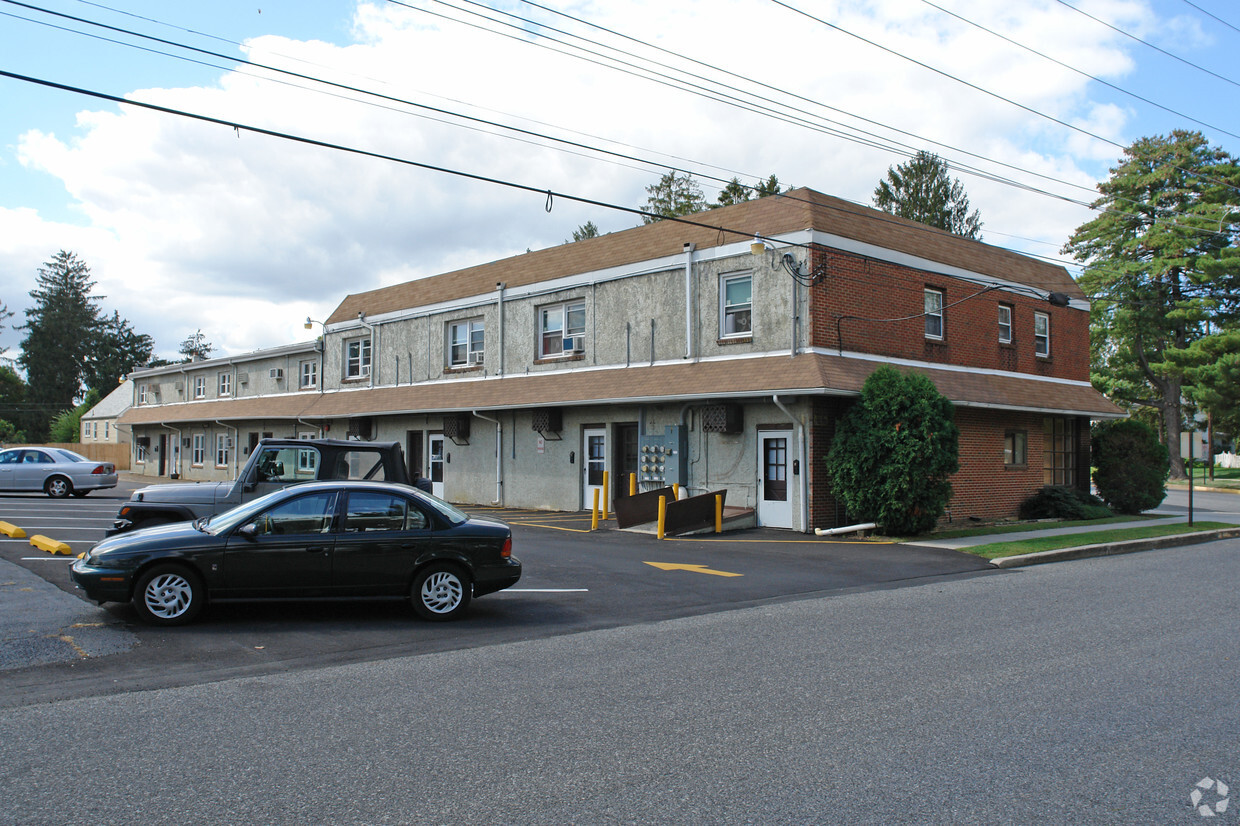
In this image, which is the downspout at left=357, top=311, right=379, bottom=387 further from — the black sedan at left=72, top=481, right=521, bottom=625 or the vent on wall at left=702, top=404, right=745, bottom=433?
the black sedan at left=72, top=481, right=521, bottom=625

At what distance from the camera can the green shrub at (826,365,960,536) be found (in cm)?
1680

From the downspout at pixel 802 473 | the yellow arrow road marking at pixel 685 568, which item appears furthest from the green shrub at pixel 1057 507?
the yellow arrow road marking at pixel 685 568

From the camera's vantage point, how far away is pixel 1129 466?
24562 millimetres

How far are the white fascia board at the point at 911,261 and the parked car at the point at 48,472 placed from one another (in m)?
23.1

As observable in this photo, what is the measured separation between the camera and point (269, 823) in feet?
13.8

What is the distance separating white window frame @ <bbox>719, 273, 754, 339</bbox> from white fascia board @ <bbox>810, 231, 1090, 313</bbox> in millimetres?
1883

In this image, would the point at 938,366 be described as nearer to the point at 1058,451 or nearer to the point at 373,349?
the point at 1058,451

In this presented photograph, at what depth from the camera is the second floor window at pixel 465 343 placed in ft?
89.3

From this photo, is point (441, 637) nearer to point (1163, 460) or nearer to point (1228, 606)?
point (1228, 606)

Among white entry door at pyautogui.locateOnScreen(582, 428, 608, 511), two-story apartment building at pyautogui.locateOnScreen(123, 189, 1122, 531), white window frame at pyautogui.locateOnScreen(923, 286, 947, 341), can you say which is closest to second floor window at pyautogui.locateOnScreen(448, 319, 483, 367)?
two-story apartment building at pyautogui.locateOnScreen(123, 189, 1122, 531)

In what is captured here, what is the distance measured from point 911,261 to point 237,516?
16326 mm

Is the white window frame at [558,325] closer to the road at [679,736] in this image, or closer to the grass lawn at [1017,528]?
the grass lawn at [1017,528]

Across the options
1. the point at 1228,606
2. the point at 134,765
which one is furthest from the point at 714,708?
the point at 1228,606

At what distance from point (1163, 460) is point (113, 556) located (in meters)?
25.8
